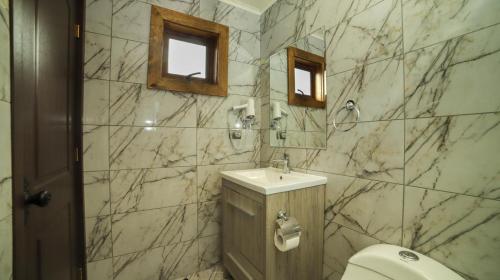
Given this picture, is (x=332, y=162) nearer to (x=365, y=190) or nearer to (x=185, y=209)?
(x=365, y=190)

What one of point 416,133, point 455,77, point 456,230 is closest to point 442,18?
point 455,77

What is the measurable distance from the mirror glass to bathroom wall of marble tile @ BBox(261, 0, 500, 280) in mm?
88

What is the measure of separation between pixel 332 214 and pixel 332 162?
36 cm

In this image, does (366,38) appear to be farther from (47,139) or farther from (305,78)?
(47,139)

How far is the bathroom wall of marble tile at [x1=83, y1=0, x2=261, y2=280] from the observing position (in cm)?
141

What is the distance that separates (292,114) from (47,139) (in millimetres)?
1549

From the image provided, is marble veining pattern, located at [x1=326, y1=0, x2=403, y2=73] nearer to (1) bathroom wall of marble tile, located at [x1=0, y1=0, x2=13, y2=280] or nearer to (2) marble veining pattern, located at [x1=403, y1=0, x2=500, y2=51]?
(2) marble veining pattern, located at [x1=403, y1=0, x2=500, y2=51]

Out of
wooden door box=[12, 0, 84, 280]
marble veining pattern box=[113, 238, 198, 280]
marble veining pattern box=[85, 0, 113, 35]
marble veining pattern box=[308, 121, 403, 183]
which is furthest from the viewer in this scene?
marble veining pattern box=[113, 238, 198, 280]

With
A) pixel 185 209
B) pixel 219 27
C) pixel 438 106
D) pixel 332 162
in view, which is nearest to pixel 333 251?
pixel 332 162

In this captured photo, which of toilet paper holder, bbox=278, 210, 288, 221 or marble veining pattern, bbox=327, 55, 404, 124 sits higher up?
marble veining pattern, bbox=327, 55, 404, 124

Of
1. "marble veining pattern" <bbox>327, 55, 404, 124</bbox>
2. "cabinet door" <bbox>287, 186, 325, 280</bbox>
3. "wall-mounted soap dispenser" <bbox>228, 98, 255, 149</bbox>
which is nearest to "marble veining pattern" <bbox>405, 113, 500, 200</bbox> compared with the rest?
"marble veining pattern" <bbox>327, 55, 404, 124</bbox>

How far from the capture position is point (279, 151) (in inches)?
72.1

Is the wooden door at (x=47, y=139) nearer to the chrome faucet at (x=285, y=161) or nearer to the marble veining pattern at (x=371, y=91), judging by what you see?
the chrome faucet at (x=285, y=161)

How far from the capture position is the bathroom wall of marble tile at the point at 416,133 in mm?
786
